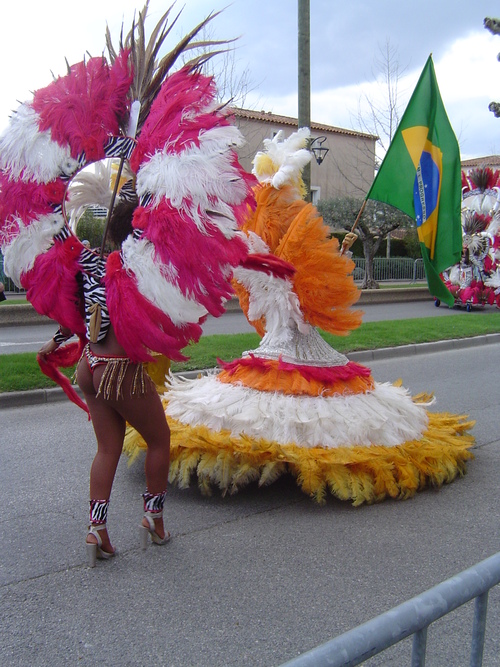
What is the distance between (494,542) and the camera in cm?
343

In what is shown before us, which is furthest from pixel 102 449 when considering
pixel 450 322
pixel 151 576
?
pixel 450 322

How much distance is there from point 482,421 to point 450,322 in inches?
315

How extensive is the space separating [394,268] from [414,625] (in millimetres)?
29705

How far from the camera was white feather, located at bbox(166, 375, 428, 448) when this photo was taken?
381 cm

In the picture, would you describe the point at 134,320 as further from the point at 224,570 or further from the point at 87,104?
the point at 224,570

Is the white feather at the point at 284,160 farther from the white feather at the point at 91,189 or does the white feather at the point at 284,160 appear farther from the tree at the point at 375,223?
the tree at the point at 375,223

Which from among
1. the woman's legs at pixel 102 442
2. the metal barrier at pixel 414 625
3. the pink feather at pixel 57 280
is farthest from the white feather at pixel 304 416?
the metal barrier at pixel 414 625

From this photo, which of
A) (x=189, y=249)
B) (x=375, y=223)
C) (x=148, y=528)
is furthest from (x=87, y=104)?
(x=375, y=223)

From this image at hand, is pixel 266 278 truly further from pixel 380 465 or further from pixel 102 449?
pixel 102 449

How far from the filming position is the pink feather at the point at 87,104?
113 inches

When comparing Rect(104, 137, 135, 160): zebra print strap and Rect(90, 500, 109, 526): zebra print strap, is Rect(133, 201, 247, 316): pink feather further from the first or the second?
Rect(90, 500, 109, 526): zebra print strap

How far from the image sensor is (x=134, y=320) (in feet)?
8.94

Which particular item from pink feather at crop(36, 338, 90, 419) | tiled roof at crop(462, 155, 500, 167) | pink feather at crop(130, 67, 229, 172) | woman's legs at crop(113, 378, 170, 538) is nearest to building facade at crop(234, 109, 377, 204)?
tiled roof at crop(462, 155, 500, 167)

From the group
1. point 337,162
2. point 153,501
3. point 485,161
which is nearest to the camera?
point 153,501
